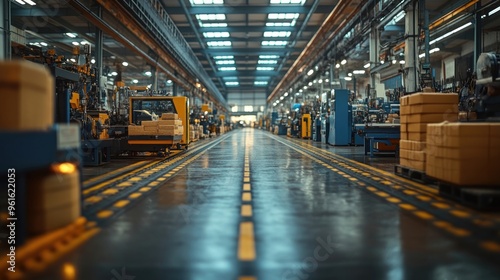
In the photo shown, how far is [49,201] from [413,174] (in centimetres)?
669

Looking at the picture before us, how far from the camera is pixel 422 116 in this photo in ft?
26.9

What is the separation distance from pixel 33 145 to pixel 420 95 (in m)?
7.09

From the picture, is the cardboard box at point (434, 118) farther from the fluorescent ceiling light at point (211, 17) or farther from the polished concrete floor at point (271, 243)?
the fluorescent ceiling light at point (211, 17)

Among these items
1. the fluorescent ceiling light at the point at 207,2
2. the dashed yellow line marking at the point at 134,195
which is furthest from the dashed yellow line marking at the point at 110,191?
the fluorescent ceiling light at the point at 207,2

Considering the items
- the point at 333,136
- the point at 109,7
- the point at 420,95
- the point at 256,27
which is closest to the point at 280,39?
the point at 256,27

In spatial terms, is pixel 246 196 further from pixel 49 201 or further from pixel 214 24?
pixel 214 24

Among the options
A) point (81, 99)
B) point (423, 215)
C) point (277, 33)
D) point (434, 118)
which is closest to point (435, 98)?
point (434, 118)

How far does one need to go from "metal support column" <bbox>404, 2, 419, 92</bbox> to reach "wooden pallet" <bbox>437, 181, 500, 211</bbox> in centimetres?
995

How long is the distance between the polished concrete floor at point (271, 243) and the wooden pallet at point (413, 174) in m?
1.58

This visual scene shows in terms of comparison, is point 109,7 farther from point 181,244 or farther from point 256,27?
point 256,27

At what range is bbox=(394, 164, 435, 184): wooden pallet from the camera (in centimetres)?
785

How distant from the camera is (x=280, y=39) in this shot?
113 ft

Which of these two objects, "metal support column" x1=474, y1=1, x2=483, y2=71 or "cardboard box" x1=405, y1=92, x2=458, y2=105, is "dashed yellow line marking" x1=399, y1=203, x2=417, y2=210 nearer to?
"cardboard box" x1=405, y1=92, x2=458, y2=105

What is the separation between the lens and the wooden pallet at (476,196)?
5453 millimetres
